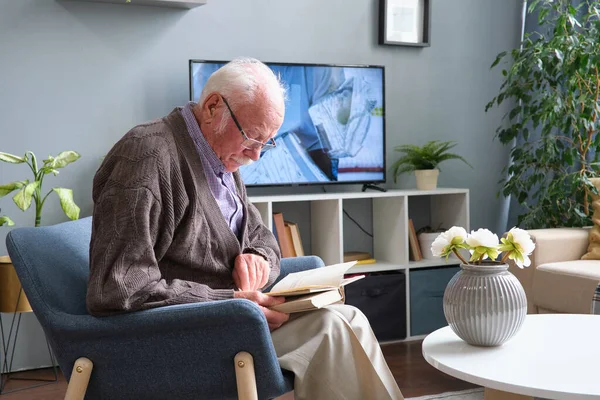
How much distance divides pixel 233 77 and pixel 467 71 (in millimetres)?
2563

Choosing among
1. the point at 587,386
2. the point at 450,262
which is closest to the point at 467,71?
the point at 450,262

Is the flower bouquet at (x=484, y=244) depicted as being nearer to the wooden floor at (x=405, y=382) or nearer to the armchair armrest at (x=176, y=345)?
the armchair armrest at (x=176, y=345)

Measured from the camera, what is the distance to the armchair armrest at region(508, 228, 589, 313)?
3223 millimetres

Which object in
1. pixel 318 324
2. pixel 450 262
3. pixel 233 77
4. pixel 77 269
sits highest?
pixel 233 77

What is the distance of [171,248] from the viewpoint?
1.79 meters

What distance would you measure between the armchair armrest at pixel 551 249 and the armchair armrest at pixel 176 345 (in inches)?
74.5

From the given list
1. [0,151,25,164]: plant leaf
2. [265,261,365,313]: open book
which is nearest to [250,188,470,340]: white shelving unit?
[0,151,25,164]: plant leaf

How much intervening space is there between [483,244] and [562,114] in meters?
2.15

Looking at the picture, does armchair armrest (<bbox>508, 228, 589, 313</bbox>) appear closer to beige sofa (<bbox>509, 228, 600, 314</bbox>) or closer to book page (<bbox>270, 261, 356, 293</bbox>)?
beige sofa (<bbox>509, 228, 600, 314</bbox>)

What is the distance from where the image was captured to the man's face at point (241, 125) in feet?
6.10

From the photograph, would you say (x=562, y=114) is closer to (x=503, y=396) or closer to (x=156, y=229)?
(x=503, y=396)

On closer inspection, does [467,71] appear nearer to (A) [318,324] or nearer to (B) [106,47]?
(B) [106,47]

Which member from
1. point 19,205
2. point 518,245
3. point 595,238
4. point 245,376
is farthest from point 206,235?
point 595,238

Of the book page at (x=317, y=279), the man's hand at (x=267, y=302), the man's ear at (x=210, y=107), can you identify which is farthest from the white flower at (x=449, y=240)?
the man's ear at (x=210, y=107)
